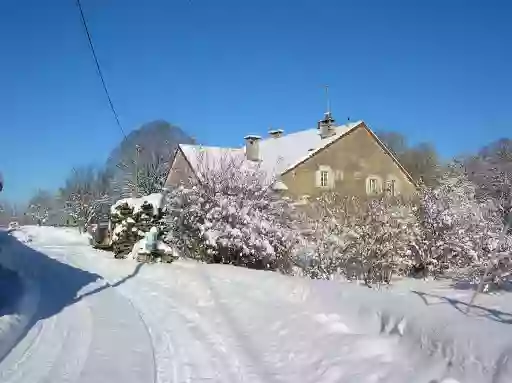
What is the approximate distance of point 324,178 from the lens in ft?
107

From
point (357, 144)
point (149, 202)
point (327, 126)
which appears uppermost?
point (327, 126)

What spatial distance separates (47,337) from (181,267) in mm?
8763

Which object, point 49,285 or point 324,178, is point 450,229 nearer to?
point 49,285

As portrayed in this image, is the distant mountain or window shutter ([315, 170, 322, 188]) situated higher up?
the distant mountain

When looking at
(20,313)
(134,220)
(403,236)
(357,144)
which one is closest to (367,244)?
(403,236)

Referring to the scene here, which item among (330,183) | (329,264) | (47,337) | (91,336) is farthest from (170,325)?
(330,183)

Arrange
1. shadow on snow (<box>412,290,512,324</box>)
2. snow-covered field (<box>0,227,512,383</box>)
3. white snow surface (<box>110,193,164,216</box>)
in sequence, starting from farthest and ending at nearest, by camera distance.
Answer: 1. white snow surface (<box>110,193,164,216</box>)
2. shadow on snow (<box>412,290,512,324</box>)
3. snow-covered field (<box>0,227,512,383</box>)

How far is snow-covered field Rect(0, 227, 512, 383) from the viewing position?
5.64m

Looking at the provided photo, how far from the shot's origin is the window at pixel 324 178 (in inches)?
1282

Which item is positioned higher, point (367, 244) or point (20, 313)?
point (367, 244)

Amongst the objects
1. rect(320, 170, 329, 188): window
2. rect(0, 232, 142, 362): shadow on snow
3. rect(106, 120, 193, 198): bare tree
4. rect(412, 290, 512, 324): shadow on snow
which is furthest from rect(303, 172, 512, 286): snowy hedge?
rect(106, 120, 193, 198): bare tree

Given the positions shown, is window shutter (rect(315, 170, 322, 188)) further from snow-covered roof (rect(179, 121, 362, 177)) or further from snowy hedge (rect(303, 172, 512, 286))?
snowy hedge (rect(303, 172, 512, 286))

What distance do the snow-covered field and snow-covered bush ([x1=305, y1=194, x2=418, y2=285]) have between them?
10.7ft

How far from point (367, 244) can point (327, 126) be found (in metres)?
22.0
